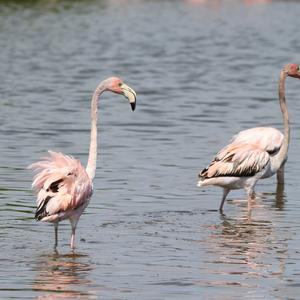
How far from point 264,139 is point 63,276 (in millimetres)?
3916

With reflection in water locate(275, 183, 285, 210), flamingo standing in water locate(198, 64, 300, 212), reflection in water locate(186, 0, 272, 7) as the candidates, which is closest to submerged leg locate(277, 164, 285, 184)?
reflection in water locate(275, 183, 285, 210)

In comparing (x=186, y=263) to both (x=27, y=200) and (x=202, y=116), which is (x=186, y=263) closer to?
(x=27, y=200)

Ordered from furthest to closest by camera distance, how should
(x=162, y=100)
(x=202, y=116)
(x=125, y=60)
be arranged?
1. (x=125, y=60)
2. (x=162, y=100)
3. (x=202, y=116)

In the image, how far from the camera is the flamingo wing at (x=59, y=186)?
10.0 meters

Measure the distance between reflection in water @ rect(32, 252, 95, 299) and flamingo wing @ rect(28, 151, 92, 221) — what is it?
39 cm

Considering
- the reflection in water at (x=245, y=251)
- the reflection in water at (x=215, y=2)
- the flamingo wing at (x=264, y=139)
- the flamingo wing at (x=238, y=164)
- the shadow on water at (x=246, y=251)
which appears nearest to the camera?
the shadow on water at (x=246, y=251)

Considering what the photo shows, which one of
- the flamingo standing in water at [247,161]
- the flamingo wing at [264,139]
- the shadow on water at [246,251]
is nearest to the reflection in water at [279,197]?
the shadow on water at [246,251]

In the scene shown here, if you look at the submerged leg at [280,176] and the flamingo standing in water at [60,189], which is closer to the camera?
the flamingo standing in water at [60,189]

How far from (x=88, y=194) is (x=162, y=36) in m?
36.3

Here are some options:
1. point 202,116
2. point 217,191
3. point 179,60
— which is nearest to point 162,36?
point 179,60

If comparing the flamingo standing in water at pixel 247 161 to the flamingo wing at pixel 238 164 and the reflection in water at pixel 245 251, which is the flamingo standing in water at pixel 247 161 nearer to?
the flamingo wing at pixel 238 164

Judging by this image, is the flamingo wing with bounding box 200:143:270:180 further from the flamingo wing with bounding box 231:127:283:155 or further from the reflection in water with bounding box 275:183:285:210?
the reflection in water with bounding box 275:183:285:210

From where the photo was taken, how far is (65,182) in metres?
10.1

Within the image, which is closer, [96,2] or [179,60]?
[179,60]
